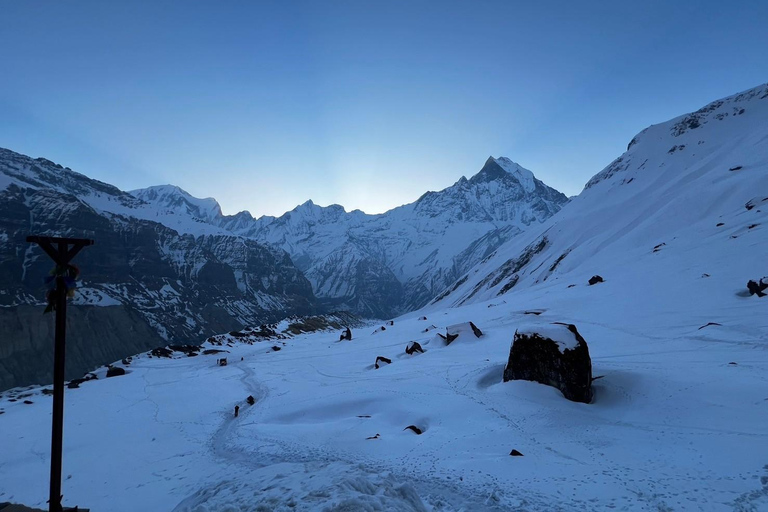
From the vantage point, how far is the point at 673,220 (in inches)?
1736

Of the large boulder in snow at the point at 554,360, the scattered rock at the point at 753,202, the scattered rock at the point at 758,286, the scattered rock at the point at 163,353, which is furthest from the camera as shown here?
the scattered rock at the point at 163,353

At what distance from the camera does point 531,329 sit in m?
12.2

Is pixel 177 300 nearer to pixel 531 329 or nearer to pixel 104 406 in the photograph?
pixel 104 406

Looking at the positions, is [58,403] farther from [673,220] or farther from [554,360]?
[673,220]

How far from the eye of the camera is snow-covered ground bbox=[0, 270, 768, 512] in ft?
22.2

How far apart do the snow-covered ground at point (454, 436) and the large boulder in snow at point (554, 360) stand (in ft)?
1.44

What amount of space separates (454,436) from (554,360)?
3.98 m

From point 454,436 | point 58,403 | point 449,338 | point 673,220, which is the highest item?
point 673,220

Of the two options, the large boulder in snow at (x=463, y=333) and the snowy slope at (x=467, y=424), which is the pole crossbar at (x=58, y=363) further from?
the large boulder in snow at (x=463, y=333)

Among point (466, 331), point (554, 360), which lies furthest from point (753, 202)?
point (554, 360)

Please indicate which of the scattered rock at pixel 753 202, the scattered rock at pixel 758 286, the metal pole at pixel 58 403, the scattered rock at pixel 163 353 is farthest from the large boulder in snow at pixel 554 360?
the scattered rock at pixel 163 353

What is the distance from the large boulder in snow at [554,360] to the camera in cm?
1084

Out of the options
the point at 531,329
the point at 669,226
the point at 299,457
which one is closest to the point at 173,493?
the point at 299,457

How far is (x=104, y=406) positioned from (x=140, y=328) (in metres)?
153
